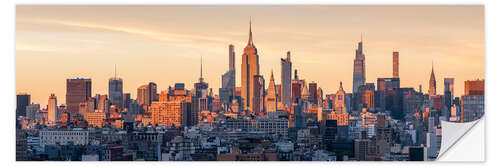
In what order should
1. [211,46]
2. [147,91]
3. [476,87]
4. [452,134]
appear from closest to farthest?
[452,134] → [476,87] → [211,46] → [147,91]

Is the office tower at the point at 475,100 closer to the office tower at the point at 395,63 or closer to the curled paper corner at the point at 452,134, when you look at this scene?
the curled paper corner at the point at 452,134

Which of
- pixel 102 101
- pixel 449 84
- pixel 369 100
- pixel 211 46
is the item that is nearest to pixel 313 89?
pixel 449 84

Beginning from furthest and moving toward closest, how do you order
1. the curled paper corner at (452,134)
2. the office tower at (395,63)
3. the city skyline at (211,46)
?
1. the office tower at (395,63)
2. the city skyline at (211,46)
3. the curled paper corner at (452,134)

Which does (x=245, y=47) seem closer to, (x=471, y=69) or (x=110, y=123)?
(x=471, y=69)

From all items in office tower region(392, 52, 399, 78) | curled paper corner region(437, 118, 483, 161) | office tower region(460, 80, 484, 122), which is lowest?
curled paper corner region(437, 118, 483, 161)

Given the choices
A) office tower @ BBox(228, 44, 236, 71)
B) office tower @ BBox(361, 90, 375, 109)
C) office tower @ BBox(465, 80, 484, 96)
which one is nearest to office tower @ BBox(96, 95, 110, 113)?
office tower @ BBox(361, 90, 375, 109)

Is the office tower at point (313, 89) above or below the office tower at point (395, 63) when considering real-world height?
below

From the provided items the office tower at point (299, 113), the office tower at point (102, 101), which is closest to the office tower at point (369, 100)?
the office tower at point (299, 113)

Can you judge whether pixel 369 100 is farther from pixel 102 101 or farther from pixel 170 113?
pixel 102 101

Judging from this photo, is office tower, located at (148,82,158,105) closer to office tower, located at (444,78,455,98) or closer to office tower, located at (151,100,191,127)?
office tower, located at (151,100,191,127)
